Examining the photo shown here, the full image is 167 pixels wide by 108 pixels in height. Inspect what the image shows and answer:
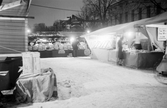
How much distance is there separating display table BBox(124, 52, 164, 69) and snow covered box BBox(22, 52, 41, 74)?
288 inches

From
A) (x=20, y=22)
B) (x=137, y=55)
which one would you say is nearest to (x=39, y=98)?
(x=20, y=22)

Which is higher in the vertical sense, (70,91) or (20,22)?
(20,22)

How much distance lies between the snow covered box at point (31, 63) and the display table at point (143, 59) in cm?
733

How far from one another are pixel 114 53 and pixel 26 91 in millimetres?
9576

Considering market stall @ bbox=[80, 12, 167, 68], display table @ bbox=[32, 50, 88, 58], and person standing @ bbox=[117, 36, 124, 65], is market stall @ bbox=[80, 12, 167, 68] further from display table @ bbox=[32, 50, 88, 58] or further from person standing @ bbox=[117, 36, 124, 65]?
display table @ bbox=[32, 50, 88, 58]

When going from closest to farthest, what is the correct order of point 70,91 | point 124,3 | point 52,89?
1. point 52,89
2. point 70,91
3. point 124,3

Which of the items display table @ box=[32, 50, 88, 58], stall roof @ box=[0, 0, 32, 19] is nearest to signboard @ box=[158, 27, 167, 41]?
stall roof @ box=[0, 0, 32, 19]

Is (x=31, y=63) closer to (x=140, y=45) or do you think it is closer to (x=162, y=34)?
(x=162, y=34)

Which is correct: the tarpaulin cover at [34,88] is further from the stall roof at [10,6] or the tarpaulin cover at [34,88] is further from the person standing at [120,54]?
the person standing at [120,54]

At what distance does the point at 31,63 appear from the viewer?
5.33 meters

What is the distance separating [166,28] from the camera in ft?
29.7

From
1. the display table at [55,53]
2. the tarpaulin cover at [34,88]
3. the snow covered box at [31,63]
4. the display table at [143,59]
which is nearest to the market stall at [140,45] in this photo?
the display table at [143,59]

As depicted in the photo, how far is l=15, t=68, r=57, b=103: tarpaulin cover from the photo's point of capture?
4.61 meters

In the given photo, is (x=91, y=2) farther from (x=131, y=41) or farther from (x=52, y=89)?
(x=52, y=89)
